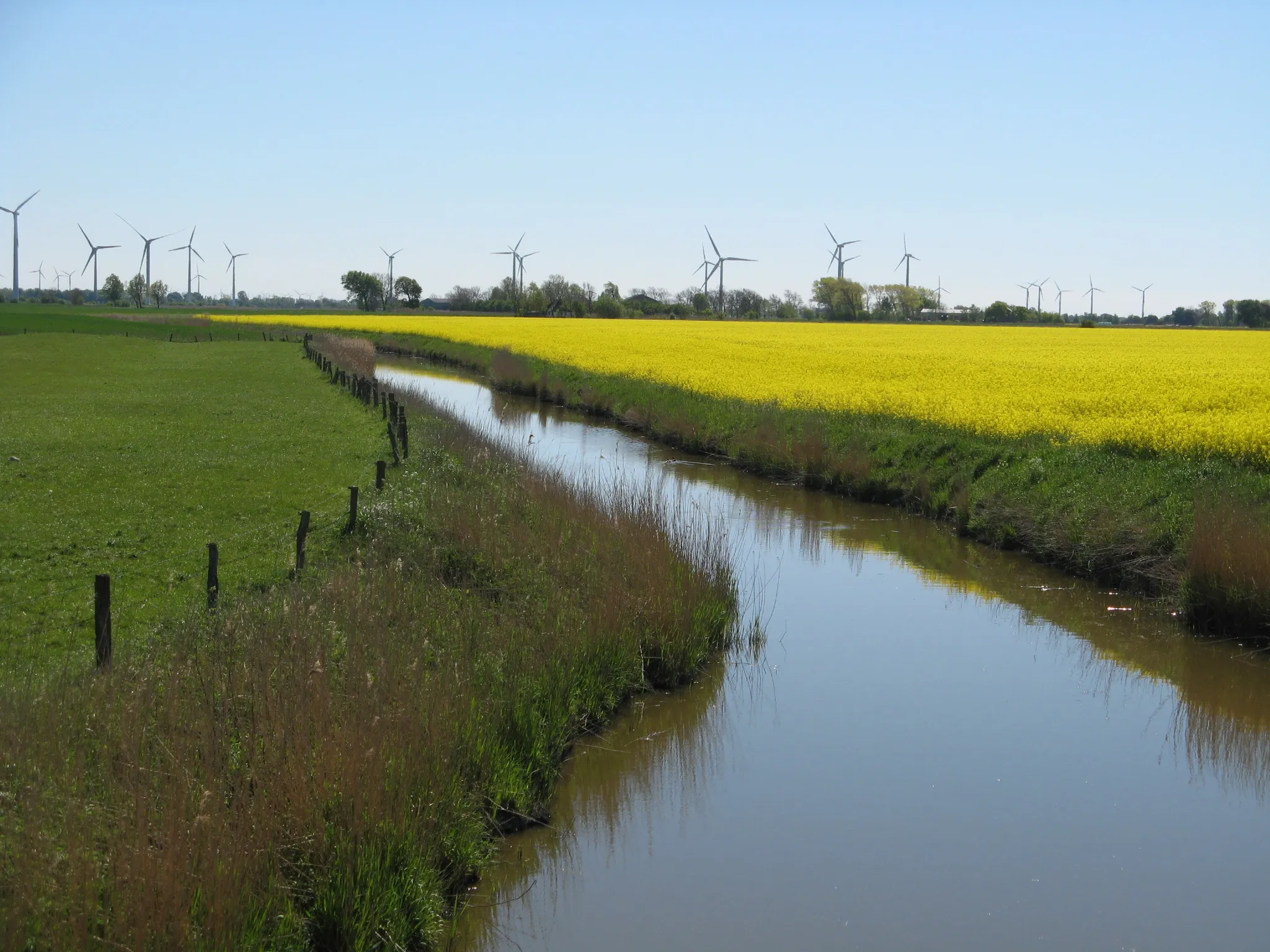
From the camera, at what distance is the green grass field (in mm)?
10742

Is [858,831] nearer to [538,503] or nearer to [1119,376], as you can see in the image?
[538,503]

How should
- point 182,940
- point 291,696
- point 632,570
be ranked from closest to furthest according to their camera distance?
1. point 182,940
2. point 291,696
3. point 632,570

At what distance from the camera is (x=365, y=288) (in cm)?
17150

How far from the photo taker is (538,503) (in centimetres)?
1407

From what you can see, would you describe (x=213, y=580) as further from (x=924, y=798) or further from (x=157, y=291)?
(x=157, y=291)

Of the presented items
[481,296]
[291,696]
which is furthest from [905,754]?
[481,296]

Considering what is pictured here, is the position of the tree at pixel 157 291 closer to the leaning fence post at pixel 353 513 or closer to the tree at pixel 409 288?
the tree at pixel 409 288

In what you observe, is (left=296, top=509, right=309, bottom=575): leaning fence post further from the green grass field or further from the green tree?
the green tree

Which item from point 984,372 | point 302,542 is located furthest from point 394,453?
point 984,372

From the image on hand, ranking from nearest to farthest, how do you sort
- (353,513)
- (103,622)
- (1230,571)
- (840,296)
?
(103,622)
(1230,571)
(353,513)
(840,296)

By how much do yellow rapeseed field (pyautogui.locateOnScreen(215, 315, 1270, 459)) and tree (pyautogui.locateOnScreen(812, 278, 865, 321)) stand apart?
64151 mm

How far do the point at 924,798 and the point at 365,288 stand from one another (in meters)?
171

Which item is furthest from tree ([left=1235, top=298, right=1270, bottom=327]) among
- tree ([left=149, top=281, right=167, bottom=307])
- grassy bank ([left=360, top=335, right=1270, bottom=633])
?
tree ([left=149, top=281, right=167, bottom=307])

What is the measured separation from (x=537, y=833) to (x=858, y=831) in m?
2.32
